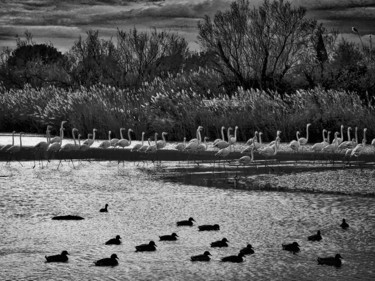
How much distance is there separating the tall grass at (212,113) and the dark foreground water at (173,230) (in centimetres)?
1237

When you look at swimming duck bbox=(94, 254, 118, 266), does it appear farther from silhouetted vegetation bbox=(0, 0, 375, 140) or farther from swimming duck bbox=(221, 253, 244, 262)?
silhouetted vegetation bbox=(0, 0, 375, 140)

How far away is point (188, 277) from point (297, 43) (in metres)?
28.5

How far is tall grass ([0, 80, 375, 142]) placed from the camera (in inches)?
1086

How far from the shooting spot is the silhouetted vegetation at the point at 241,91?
1109 inches

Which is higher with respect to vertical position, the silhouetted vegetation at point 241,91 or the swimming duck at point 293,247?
the silhouetted vegetation at point 241,91

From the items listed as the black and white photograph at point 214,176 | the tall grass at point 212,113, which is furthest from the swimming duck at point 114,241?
the tall grass at point 212,113

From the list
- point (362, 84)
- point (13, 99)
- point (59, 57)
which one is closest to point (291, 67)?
point (362, 84)

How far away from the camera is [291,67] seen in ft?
119

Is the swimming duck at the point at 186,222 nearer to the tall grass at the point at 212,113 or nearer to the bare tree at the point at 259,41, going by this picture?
the tall grass at the point at 212,113

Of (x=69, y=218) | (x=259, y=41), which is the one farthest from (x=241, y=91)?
(x=69, y=218)

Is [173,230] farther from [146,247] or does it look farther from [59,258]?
[59,258]

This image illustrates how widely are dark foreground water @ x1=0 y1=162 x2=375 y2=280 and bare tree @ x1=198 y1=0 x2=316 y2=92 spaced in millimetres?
20138

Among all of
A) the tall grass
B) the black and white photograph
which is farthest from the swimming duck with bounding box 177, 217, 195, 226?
the tall grass

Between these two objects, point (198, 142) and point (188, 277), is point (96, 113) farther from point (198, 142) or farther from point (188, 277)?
point (188, 277)
